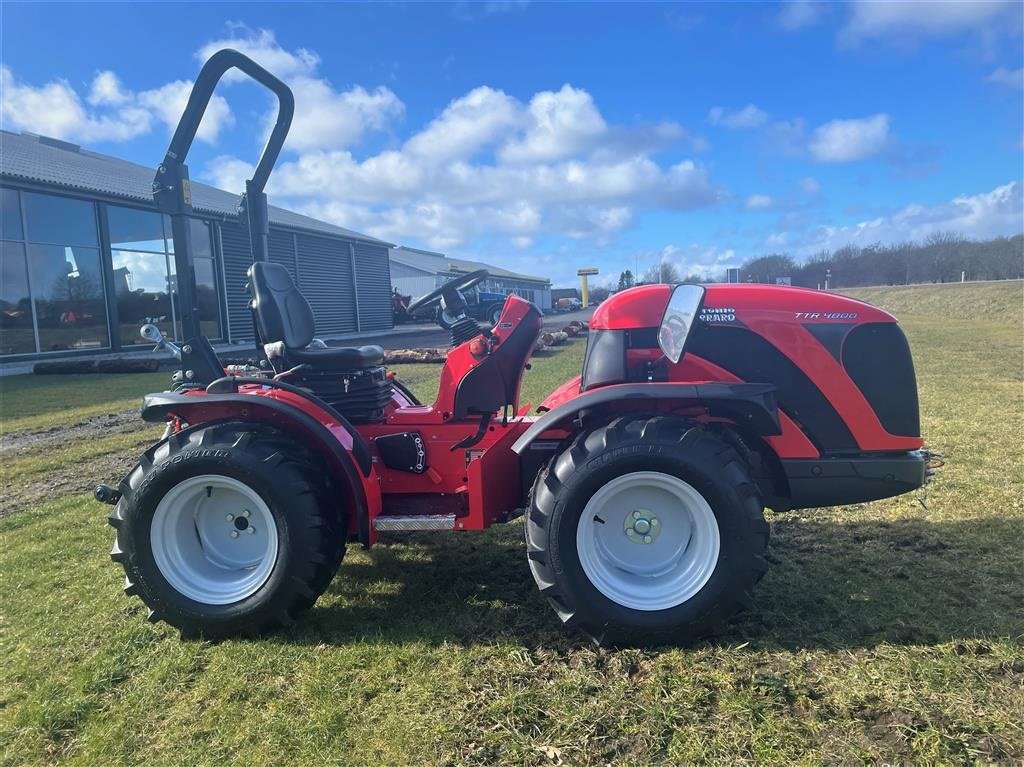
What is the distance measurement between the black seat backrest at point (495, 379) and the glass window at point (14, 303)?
16221 millimetres

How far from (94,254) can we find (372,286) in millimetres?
13865

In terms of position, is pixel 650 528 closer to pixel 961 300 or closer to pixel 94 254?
pixel 94 254

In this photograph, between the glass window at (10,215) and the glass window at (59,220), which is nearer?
the glass window at (10,215)

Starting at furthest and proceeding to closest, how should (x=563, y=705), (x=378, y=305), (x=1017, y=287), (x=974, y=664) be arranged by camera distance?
(x=1017, y=287)
(x=378, y=305)
(x=974, y=664)
(x=563, y=705)

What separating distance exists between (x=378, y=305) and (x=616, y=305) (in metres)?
28.2

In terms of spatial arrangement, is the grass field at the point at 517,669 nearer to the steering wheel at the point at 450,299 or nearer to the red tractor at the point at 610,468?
the red tractor at the point at 610,468

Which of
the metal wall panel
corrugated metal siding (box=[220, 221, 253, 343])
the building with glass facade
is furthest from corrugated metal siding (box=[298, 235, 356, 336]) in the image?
corrugated metal siding (box=[220, 221, 253, 343])

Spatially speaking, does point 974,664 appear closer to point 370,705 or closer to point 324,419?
point 370,705

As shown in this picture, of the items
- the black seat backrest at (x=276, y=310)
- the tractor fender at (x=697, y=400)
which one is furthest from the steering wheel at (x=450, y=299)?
the tractor fender at (x=697, y=400)

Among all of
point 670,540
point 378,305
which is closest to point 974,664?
point 670,540

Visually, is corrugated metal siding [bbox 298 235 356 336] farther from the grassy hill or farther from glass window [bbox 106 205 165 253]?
the grassy hill

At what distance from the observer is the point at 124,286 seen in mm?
17359

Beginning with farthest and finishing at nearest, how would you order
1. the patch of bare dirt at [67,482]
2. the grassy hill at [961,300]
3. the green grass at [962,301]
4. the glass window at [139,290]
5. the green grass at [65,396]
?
the grassy hill at [961,300], the green grass at [962,301], the glass window at [139,290], the green grass at [65,396], the patch of bare dirt at [67,482]

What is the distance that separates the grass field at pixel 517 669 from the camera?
2.26 metres
